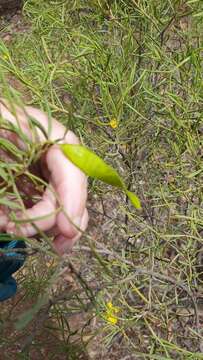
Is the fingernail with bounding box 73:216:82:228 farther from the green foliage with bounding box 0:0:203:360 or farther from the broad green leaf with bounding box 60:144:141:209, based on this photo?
the green foliage with bounding box 0:0:203:360

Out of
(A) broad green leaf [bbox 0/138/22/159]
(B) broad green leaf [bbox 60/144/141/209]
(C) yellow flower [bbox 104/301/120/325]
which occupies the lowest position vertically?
(C) yellow flower [bbox 104/301/120/325]

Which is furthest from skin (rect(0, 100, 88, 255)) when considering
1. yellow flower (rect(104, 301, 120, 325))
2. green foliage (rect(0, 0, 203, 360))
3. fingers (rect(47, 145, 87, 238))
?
yellow flower (rect(104, 301, 120, 325))

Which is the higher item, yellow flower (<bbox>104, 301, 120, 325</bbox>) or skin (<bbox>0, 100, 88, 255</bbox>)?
skin (<bbox>0, 100, 88, 255</bbox>)

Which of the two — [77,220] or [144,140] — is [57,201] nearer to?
[77,220]

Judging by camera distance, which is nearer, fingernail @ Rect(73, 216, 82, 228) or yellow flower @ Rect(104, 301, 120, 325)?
fingernail @ Rect(73, 216, 82, 228)

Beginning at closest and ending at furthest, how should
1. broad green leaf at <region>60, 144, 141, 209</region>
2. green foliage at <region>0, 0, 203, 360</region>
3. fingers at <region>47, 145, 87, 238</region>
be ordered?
broad green leaf at <region>60, 144, 141, 209</region> < fingers at <region>47, 145, 87, 238</region> < green foliage at <region>0, 0, 203, 360</region>

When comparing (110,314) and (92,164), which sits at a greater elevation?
(92,164)

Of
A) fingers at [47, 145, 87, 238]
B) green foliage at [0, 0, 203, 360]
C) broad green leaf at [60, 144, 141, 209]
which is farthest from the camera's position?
green foliage at [0, 0, 203, 360]

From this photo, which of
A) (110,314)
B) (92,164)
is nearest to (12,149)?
(92,164)

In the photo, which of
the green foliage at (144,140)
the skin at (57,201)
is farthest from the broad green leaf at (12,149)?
the green foliage at (144,140)

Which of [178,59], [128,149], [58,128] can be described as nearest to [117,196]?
[128,149]
